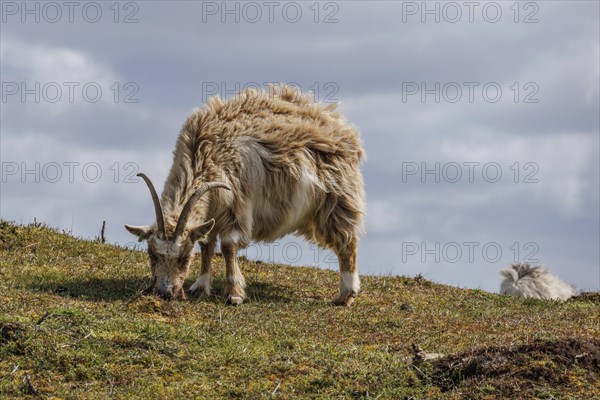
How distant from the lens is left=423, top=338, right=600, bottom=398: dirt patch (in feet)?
28.7

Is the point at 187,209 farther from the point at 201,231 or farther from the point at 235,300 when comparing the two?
the point at 235,300

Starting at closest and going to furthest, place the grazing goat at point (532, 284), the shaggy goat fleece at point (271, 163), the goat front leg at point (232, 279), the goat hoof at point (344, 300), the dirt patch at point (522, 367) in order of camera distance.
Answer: the dirt patch at point (522, 367) < the goat front leg at point (232, 279) < the shaggy goat fleece at point (271, 163) < the goat hoof at point (344, 300) < the grazing goat at point (532, 284)

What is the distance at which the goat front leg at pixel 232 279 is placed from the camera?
13.8 meters

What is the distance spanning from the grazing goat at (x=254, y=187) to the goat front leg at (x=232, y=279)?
0.01m

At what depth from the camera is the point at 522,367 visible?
9.00m

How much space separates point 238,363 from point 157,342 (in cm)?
91

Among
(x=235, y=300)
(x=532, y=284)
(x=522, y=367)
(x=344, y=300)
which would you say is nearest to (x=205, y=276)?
(x=235, y=300)

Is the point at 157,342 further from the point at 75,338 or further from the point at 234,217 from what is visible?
the point at 234,217

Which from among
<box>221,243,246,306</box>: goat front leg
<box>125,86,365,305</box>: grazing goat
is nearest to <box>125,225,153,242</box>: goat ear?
<box>125,86,365,305</box>: grazing goat

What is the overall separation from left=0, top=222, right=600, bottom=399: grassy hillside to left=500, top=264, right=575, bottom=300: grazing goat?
224 inches

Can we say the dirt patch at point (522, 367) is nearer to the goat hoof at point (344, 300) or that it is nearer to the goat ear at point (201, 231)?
the goat ear at point (201, 231)

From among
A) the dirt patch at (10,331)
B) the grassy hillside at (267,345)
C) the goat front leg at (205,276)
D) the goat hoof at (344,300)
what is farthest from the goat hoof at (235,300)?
the dirt patch at (10,331)

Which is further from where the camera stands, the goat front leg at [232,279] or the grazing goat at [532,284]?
the grazing goat at [532,284]

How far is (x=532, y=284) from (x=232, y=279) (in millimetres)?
9484
